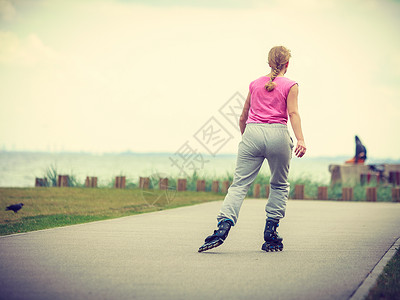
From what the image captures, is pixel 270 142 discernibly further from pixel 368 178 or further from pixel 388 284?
pixel 368 178

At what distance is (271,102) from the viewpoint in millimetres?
6617

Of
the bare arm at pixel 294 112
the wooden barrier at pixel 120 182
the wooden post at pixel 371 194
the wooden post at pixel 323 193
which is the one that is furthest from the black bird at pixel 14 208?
the wooden post at pixel 371 194

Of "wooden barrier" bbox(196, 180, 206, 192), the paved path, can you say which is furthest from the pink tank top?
"wooden barrier" bbox(196, 180, 206, 192)

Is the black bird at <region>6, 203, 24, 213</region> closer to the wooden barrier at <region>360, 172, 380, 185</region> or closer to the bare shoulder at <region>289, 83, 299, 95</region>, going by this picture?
the bare shoulder at <region>289, 83, 299, 95</region>

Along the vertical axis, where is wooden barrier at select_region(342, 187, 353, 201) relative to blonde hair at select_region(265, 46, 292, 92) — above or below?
below

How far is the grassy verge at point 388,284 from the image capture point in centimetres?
450

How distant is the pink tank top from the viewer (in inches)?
259

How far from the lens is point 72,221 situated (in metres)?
9.86

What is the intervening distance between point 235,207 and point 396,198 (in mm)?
11182

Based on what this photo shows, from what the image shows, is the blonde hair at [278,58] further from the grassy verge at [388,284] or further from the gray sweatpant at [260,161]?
the grassy verge at [388,284]

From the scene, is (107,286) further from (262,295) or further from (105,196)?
(105,196)

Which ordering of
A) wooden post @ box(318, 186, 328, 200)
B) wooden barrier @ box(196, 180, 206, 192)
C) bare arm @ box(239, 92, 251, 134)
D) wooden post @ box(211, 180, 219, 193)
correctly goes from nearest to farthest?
1. bare arm @ box(239, 92, 251, 134)
2. wooden post @ box(318, 186, 328, 200)
3. wooden post @ box(211, 180, 219, 193)
4. wooden barrier @ box(196, 180, 206, 192)

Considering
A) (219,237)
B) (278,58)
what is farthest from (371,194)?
(219,237)

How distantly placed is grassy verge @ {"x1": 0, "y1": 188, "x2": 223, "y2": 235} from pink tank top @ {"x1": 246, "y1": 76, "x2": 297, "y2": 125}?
3.81 m
